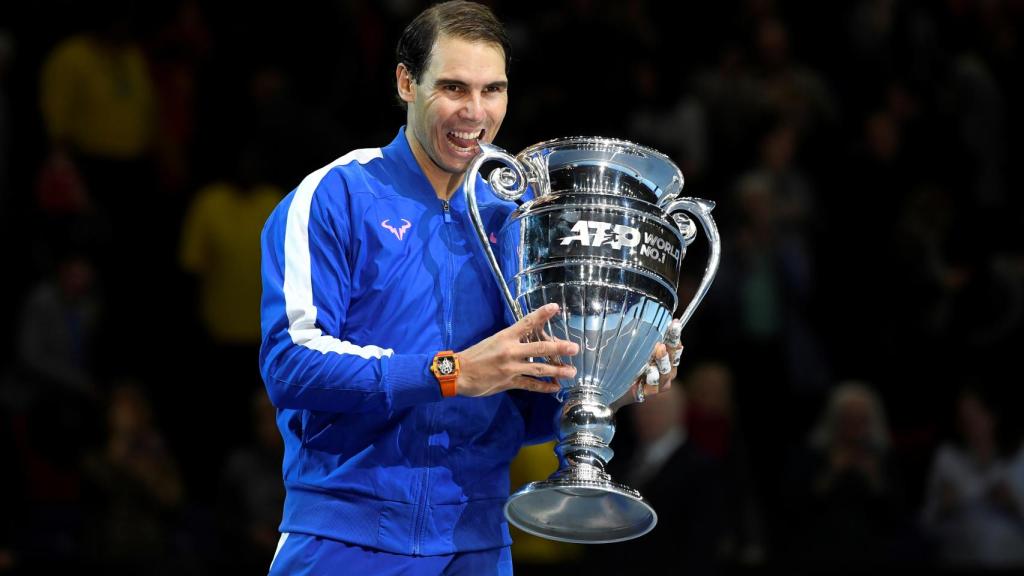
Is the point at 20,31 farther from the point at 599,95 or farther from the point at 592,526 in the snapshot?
the point at 592,526

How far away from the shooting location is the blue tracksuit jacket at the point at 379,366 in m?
2.83

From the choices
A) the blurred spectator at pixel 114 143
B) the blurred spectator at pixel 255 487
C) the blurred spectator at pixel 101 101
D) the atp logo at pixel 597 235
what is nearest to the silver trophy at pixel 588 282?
the atp logo at pixel 597 235

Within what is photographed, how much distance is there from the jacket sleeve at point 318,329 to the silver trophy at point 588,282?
30 cm

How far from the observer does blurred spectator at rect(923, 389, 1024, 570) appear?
7047 millimetres

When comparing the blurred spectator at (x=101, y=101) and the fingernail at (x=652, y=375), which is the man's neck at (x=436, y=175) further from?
the blurred spectator at (x=101, y=101)

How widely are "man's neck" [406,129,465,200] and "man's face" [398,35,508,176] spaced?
4 cm

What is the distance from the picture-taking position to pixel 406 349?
2.97 metres

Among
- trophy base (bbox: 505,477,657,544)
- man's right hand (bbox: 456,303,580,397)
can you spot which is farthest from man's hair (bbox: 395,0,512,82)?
trophy base (bbox: 505,477,657,544)

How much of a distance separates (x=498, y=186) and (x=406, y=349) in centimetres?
39

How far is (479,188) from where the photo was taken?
3.27 metres

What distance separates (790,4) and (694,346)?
3.41 meters

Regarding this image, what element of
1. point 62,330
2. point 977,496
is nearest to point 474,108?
point 62,330

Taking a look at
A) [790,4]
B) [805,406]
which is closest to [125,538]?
[805,406]

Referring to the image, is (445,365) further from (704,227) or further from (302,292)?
(704,227)
